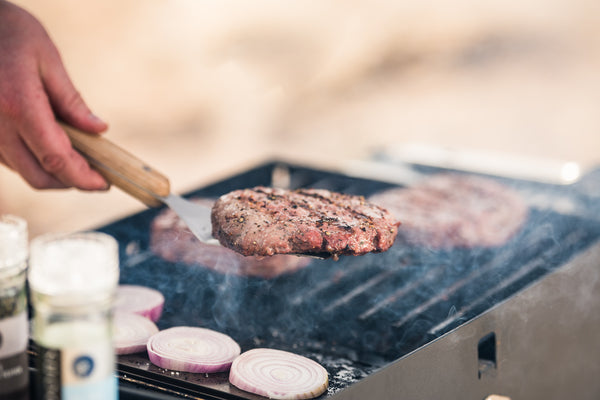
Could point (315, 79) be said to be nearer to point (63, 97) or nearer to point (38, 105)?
point (63, 97)

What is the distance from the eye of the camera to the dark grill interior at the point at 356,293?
8.74 feet

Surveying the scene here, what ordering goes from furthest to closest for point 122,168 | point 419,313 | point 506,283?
point 506,283 < point 419,313 < point 122,168

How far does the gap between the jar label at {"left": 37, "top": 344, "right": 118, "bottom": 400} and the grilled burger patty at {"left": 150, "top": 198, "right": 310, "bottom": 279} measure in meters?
1.44

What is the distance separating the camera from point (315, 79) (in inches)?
343

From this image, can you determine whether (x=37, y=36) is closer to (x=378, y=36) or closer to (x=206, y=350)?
(x=206, y=350)

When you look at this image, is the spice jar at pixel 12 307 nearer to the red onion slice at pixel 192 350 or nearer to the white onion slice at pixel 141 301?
the red onion slice at pixel 192 350

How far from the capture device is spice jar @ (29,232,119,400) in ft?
4.42

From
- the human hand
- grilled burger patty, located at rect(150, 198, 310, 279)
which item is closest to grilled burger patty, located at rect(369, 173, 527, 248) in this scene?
grilled burger patty, located at rect(150, 198, 310, 279)

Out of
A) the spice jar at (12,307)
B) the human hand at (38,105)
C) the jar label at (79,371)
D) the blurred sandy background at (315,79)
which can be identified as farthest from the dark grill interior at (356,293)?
the blurred sandy background at (315,79)

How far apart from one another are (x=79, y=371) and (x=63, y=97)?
4.55 ft

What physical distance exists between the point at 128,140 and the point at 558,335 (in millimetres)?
4999

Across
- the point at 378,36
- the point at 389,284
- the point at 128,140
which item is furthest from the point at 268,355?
the point at 378,36

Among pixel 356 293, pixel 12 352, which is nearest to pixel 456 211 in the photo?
pixel 356 293

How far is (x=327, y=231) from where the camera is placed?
223cm
